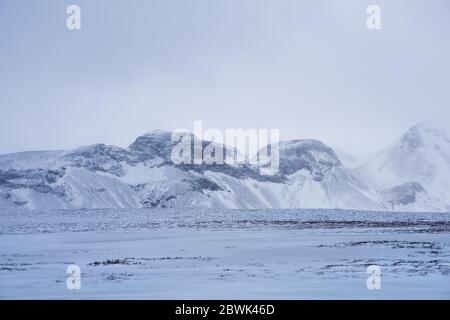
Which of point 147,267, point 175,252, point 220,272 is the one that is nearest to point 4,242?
point 175,252

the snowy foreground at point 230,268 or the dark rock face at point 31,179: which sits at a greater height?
the snowy foreground at point 230,268

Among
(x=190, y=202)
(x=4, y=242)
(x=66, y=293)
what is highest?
(x=66, y=293)

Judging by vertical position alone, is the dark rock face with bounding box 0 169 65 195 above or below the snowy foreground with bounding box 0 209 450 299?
below

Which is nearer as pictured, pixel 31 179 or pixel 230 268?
pixel 230 268

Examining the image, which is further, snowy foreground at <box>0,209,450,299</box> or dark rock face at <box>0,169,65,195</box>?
dark rock face at <box>0,169,65,195</box>

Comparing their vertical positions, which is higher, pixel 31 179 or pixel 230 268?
pixel 230 268

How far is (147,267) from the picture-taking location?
1920 centimetres

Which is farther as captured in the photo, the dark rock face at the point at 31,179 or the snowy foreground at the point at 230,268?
the dark rock face at the point at 31,179
